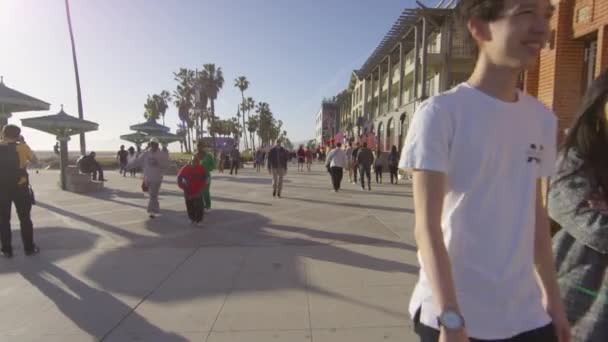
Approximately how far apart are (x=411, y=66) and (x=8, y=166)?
25.5m

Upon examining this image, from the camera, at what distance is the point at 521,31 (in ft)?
3.79

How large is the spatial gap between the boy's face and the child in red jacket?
22.4ft

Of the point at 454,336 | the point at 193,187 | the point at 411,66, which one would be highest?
the point at 411,66

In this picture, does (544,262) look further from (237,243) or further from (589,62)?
(589,62)

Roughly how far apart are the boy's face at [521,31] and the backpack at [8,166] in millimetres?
6483

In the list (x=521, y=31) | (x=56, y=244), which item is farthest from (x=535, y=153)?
(x=56, y=244)

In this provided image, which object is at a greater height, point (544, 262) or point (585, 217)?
point (585, 217)

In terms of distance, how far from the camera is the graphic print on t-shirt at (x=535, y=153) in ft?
4.22

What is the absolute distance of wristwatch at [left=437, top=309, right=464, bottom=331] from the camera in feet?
3.60

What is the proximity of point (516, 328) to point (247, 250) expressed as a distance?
4.70 meters

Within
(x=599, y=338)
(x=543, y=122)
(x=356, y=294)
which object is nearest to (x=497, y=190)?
(x=543, y=122)

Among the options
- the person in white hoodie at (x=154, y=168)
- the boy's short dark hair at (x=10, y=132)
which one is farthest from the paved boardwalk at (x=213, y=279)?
the boy's short dark hair at (x=10, y=132)

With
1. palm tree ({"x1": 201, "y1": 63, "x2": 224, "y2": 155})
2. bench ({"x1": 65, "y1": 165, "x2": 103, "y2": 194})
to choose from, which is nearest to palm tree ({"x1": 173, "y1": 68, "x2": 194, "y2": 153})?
palm tree ({"x1": 201, "y1": 63, "x2": 224, "y2": 155})

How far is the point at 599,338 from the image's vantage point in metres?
1.60
